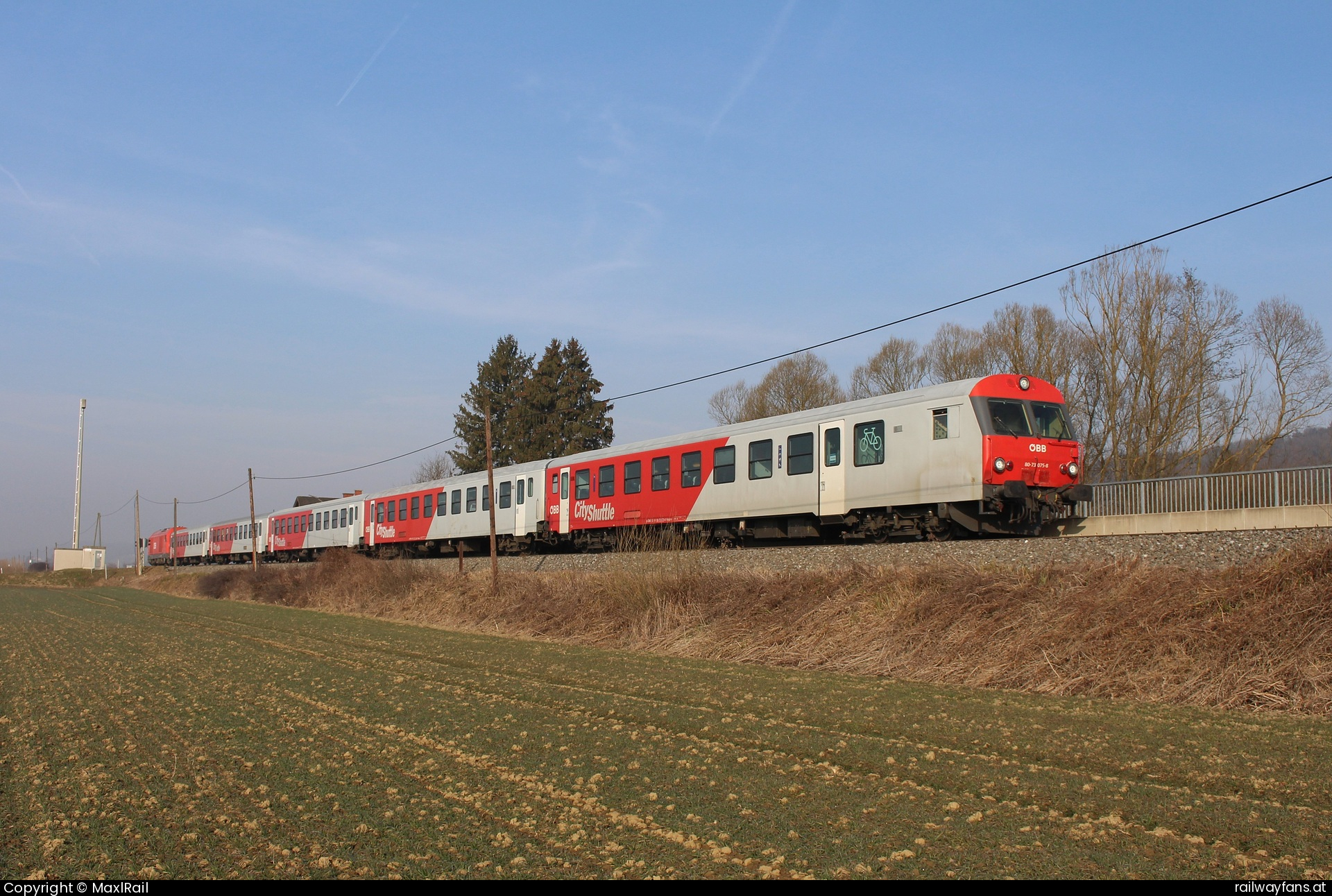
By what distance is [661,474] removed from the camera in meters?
A: 22.0

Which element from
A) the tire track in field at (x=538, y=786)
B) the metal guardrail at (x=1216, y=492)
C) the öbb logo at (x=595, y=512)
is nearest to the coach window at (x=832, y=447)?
the metal guardrail at (x=1216, y=492)

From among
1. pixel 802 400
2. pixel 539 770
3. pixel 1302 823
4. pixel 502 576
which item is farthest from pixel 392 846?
pixel 802 400

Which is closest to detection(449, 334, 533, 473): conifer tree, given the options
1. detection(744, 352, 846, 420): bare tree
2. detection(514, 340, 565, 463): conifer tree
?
detection(514, 340, 565, 463): conifer tree

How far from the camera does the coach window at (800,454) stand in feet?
58.7

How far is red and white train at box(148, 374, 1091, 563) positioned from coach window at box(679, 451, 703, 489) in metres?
0.03

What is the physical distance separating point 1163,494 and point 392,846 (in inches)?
560

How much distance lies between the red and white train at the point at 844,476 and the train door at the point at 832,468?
0.07 ft

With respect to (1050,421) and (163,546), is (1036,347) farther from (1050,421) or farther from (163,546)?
(163,546)

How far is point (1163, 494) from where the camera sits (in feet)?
50.4

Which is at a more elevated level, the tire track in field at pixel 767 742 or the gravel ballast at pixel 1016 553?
the gravel ballast at pixel 1016 553

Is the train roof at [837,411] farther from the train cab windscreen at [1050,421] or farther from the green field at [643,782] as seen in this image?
the green field at [643,782]

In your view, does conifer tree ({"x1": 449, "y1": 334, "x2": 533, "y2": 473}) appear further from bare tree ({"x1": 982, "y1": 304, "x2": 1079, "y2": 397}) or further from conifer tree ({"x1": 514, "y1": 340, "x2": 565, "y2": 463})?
bare tree ({"x1": 982, "y1": 304, "x2": 1079, "y2": 397})

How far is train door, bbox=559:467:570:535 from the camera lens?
2609 cm

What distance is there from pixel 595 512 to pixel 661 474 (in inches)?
133
